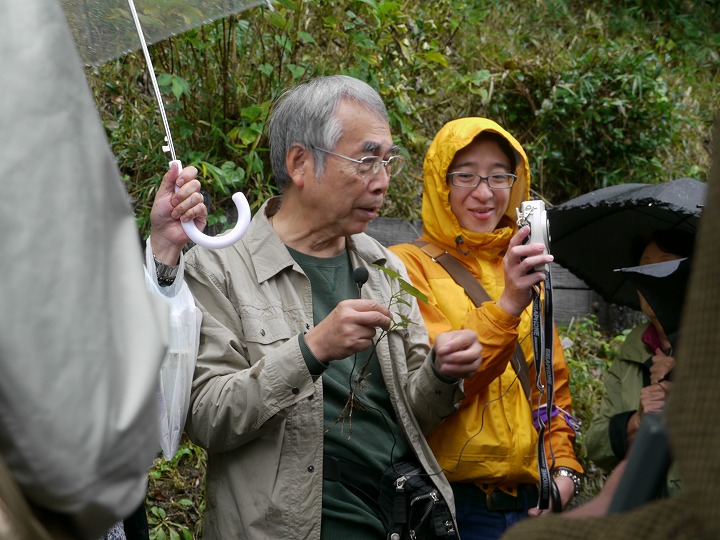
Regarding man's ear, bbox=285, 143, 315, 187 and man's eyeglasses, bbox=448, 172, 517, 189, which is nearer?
man's ear, bbox=285, 143, 315, 187

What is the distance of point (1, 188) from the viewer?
1166 millimetres

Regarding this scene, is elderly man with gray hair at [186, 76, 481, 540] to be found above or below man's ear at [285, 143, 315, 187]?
below

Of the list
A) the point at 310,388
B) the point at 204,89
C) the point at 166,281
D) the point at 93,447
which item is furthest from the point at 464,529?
the point at 204,89

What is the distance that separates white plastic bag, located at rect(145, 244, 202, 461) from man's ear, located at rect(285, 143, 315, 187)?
2.35 feet

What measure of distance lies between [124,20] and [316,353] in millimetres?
1182

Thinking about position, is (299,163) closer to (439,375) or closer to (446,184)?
(446,184)

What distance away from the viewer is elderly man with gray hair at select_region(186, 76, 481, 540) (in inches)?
109

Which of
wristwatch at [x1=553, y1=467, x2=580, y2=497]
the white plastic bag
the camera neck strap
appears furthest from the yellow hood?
the white plastic bag

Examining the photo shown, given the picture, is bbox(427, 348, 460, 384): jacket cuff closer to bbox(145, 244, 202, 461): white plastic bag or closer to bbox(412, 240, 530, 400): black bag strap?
bbox(412, 240, 530, 400): black bag strap

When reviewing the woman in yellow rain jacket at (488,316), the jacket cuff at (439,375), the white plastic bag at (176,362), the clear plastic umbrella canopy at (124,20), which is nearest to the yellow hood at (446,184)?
the woman in yellow rain jacket at (488,316)

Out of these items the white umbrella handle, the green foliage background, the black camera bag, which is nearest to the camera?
the white umbrella handle

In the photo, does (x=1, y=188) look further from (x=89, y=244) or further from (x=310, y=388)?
(x=310, y=388)

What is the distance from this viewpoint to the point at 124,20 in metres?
2.92

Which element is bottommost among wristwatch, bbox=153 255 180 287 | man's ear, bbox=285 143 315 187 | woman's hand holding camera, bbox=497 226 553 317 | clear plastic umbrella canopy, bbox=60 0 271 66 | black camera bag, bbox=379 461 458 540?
black camera bag, bbox=379 461 458 540
